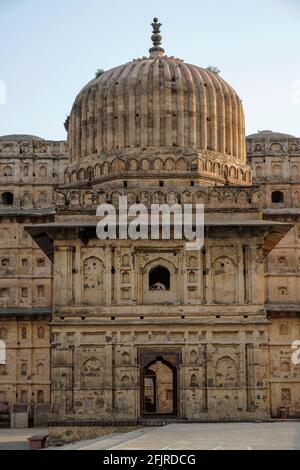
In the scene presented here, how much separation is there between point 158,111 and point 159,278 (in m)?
6.13

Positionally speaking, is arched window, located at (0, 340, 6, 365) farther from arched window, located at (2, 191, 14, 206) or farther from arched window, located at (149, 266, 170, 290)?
arched window, located at (149, 266, 170, 290)

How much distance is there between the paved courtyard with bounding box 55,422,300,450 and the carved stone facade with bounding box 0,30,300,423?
209 cm

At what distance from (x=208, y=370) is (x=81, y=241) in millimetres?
5928

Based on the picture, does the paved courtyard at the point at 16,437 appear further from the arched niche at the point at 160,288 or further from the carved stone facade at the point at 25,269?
the arched niche at the point at 160,288

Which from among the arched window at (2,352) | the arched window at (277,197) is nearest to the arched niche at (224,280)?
the arched window at (2,352)

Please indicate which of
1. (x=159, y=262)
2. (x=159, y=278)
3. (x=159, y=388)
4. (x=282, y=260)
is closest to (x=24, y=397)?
(x=159, y=388)

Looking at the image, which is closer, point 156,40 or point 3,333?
point 156,40

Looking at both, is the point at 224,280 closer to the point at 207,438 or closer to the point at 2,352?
the point at 207,438

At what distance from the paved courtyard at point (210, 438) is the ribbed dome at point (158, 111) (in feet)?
34.7

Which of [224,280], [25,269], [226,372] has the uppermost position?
[25,269]

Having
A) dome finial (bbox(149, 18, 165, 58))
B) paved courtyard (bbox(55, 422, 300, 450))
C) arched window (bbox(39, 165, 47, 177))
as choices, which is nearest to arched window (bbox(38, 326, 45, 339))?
arched window (bbox(39, 165, 47, 177))

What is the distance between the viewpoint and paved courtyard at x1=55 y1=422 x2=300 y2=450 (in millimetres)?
22000

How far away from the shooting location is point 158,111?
35.3 meters

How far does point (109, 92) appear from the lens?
35.9 meters
